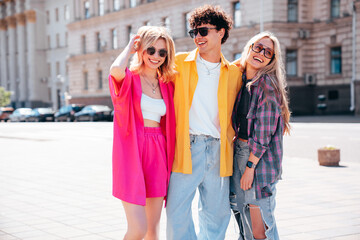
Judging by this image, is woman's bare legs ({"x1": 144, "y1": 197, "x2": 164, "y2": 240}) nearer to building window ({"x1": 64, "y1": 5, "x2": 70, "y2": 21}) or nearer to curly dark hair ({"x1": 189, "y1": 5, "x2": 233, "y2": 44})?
curly dark hair ({"x1": 189, "y1": 5, "x2": 233, "y2": 44})

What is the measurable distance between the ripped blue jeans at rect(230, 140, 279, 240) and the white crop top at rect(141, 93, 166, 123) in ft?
2.28

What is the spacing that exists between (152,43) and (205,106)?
643 mm

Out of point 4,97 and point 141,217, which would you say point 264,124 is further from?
point 4,97

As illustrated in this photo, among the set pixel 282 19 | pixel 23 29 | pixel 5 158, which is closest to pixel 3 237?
pixel 5 158

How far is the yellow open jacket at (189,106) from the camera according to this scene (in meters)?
4.02

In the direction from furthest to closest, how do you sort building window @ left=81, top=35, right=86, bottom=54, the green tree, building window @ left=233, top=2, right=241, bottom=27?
the green tree → building window @ left=81, top=35, right=86, bottom=54 → building window @ left=233, top=2, right=241, bottom=27

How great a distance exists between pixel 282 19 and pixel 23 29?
43.9 meters

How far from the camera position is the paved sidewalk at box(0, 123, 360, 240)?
5.58 m

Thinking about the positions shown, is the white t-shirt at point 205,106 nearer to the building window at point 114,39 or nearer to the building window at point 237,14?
the building window at point 237,14

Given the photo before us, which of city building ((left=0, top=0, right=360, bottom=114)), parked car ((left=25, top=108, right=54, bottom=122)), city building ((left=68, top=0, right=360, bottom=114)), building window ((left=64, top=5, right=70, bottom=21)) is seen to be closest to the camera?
city building ((left=68, top=0, right=360, bottom=114))

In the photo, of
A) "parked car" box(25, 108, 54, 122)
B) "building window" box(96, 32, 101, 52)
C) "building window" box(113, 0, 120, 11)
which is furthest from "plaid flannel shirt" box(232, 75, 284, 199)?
"building window" box(96, 32, 101, 52)

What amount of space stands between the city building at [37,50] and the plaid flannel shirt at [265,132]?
5789 centimetres

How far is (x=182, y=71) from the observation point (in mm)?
4102

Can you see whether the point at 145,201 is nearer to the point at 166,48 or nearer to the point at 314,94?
the point at 166,48
